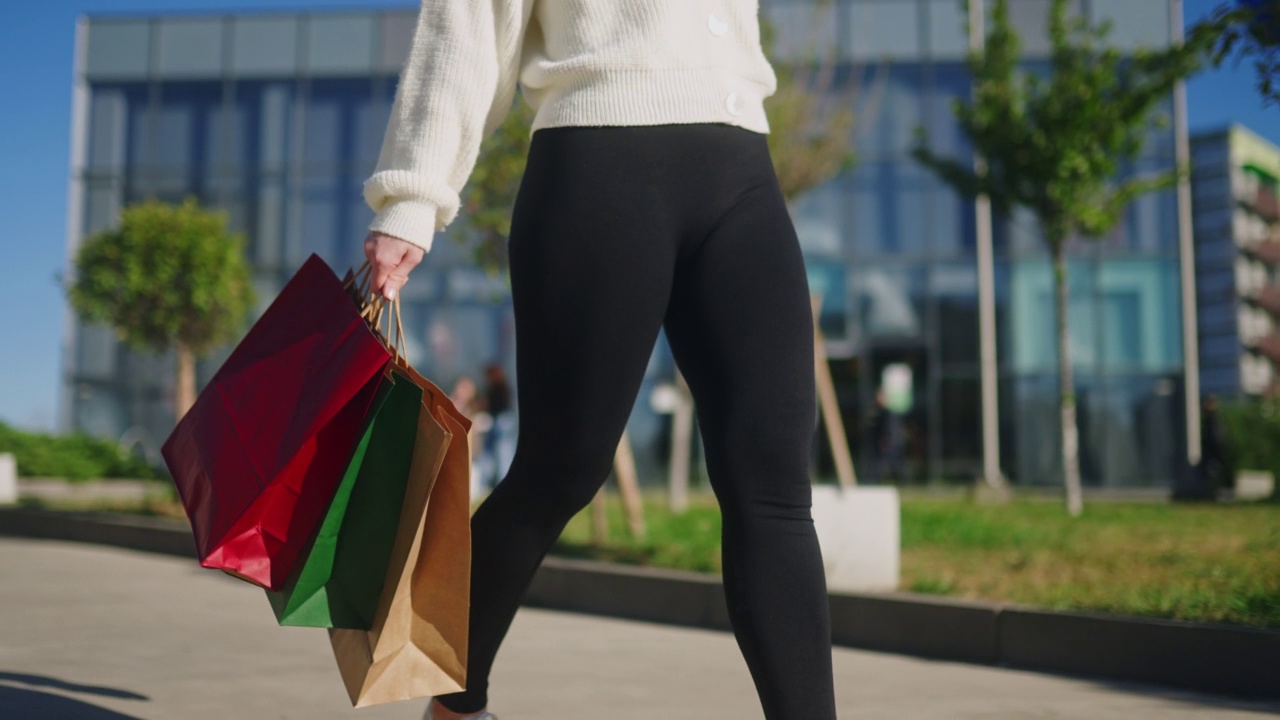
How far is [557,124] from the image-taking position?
2219 mm

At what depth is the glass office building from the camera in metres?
23.2

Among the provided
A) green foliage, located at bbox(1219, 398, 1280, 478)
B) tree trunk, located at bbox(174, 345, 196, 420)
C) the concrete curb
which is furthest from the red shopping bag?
green foliage, located at bbox(1219, 398, 1280, 478)

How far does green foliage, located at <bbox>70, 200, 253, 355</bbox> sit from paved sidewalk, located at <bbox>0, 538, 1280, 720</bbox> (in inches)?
369

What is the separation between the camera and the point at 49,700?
10.2 ft

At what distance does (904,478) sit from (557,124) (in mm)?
21346

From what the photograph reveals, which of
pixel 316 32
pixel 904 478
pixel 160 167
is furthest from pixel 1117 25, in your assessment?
pixel 160 167

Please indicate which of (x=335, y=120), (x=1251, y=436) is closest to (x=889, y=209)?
(x=1251, y=436)

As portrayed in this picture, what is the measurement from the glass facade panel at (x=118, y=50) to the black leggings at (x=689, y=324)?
2702 cm

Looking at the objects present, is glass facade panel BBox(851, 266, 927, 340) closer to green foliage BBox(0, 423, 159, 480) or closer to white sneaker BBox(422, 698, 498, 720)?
green foliage BBox(0, 423, 159, 480)

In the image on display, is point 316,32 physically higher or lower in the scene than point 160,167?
higher

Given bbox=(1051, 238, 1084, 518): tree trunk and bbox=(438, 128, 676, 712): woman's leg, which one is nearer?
bbox=(438, 128, 676, 712): woman's leg

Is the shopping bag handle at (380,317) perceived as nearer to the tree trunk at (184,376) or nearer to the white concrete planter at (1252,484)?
the tree trunk at (184,376)

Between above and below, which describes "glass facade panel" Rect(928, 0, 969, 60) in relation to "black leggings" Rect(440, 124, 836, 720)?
above

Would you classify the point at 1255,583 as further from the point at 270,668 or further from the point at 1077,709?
the point at 270,668
